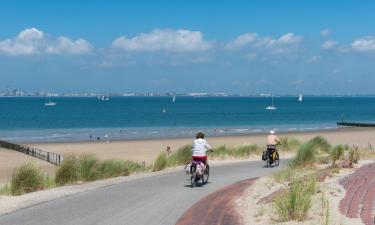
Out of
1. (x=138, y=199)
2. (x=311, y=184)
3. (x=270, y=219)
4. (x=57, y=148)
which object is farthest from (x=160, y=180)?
(x=57, y=148)

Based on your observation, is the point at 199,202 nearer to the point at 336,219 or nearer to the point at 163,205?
the point at 163,205

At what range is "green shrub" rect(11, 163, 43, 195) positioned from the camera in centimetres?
1628

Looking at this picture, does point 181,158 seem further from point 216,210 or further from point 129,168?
point 216,210

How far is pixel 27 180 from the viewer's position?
1653 cm

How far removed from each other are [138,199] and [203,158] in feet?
11.1

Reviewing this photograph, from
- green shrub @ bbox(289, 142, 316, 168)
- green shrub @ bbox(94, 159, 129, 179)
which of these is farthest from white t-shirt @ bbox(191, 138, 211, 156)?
green shrub @ bbox(289, 142, 316, 168)

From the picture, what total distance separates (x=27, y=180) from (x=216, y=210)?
687 centimetres

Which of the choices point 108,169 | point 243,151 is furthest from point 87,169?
point 243,151

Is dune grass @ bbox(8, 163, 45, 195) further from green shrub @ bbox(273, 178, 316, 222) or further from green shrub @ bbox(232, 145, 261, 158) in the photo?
green shrub @ bbox(232, 145, 261, 158)

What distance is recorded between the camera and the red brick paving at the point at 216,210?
35.1ft

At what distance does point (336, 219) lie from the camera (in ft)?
31.4

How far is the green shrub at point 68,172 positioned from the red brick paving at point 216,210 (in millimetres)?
5578

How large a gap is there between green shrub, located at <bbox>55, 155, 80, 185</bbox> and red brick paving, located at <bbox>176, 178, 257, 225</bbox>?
18.3ft

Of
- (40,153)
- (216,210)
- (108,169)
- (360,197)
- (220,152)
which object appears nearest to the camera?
(360,197)
